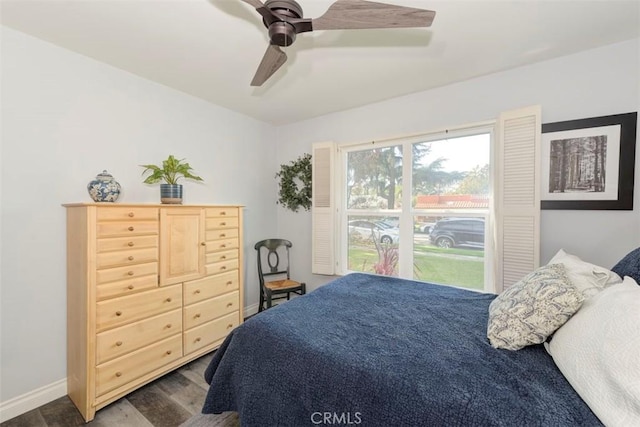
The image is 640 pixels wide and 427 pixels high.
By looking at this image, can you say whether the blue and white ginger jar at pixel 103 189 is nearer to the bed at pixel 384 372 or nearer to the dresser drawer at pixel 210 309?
the dresser drawer at pixel 210 309

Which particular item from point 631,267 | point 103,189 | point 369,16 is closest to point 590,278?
point 631,267

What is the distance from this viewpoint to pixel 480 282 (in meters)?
2.53

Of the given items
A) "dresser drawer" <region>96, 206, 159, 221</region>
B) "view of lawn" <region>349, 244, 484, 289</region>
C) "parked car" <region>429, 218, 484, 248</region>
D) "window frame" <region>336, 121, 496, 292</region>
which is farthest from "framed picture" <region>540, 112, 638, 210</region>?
"dresser drawer" <region>96, 206, 159, 221</region>

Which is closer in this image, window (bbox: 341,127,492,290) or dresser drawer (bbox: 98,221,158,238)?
dresser drawer (bbox: 98,221,158,238)

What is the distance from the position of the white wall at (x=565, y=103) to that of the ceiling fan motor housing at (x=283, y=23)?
71.3 inches

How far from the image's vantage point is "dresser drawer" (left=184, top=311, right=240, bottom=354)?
2312mm

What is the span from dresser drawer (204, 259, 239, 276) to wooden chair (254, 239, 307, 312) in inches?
21.1

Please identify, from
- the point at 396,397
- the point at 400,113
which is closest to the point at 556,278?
the point at 396,397

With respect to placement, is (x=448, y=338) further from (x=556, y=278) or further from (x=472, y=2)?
(x=472, y=2)

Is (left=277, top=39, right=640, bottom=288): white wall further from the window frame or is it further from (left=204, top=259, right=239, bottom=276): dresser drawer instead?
(left=204, top=259, right=239, bottom=276): dresser drawer

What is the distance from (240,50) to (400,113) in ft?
5.58

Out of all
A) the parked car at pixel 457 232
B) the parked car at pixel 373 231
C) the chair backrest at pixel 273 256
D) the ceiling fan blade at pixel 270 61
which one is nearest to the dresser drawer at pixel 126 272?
the chair backrest at pixel 273 256

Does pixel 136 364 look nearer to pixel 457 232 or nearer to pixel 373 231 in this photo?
pixel 373 231

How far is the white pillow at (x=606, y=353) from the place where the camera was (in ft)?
2.49
